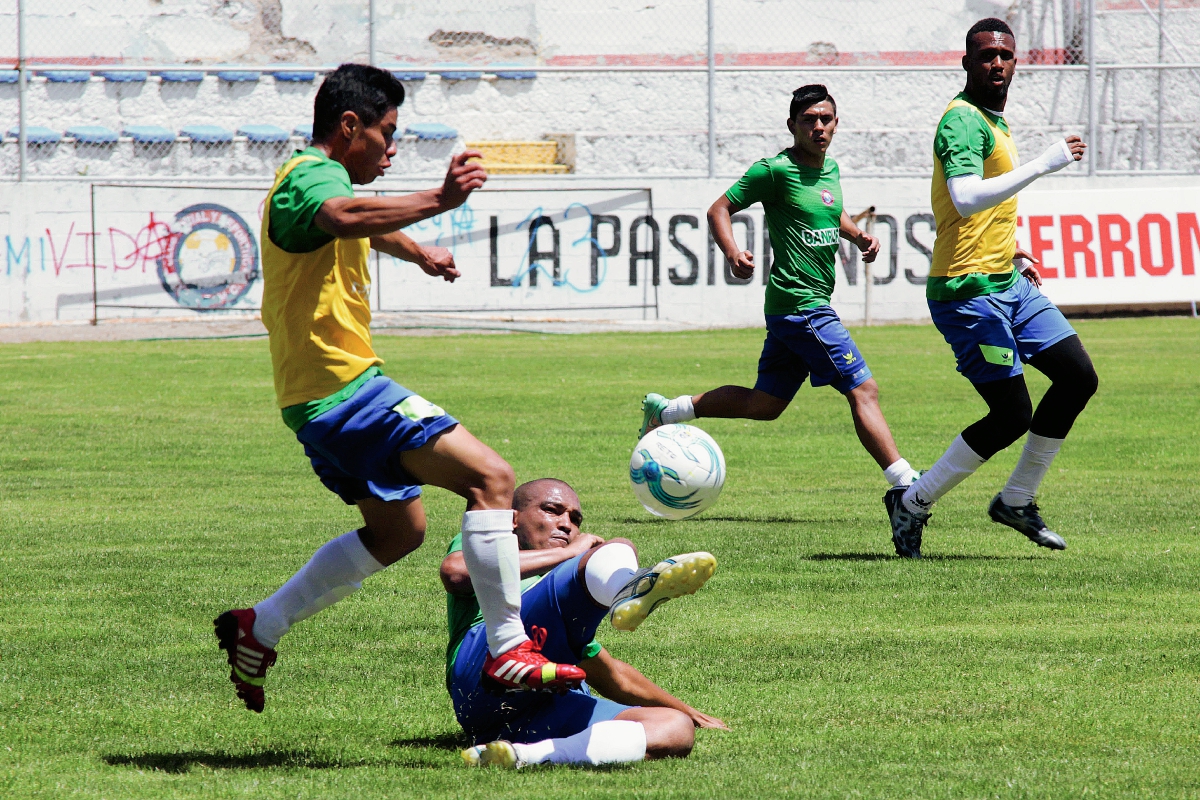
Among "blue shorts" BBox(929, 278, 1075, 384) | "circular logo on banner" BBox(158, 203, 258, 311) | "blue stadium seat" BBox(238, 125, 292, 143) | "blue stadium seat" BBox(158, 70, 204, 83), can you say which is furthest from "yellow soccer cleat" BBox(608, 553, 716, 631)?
"blue stadium seat" BBox(158, 70, 204, 83)

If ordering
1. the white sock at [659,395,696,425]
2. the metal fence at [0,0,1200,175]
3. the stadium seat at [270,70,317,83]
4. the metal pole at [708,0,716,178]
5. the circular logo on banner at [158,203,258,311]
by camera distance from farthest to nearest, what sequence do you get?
the metal fence at [0,0,1200,175]
the stadium seat at [270,70,317,83]
the metal pole at [708,0,716,178]
the circular logo on banner at [158,203,258,311]
the white sock at [659,395,696,425]

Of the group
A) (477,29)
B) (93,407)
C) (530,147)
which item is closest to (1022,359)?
(93,407)

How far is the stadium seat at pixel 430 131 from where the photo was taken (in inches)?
1059

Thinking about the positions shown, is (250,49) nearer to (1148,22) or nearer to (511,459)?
(1148,22)

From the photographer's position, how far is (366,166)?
4.39 metres

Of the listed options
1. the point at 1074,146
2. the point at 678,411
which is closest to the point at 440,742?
the point at 1074,146

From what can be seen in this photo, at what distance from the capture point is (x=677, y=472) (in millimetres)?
6129

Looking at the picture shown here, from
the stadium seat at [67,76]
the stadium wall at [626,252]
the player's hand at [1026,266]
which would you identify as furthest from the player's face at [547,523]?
the stadium seat at [67,76]

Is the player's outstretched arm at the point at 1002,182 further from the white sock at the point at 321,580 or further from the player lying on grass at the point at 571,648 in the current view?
the white sock at the point at 321,580

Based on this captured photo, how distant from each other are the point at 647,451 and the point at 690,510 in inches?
12.4

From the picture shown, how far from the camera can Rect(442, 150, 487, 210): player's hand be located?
12.9 ft

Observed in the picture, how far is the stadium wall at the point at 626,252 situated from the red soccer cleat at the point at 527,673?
19.3 metres

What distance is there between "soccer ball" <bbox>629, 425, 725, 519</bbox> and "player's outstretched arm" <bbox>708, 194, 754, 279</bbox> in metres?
1.59

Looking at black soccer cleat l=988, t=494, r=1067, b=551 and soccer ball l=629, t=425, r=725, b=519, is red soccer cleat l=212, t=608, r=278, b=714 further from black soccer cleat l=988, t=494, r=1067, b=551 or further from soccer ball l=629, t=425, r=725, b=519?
black soccer cleat l=988, t=494, r=1067, b=551
